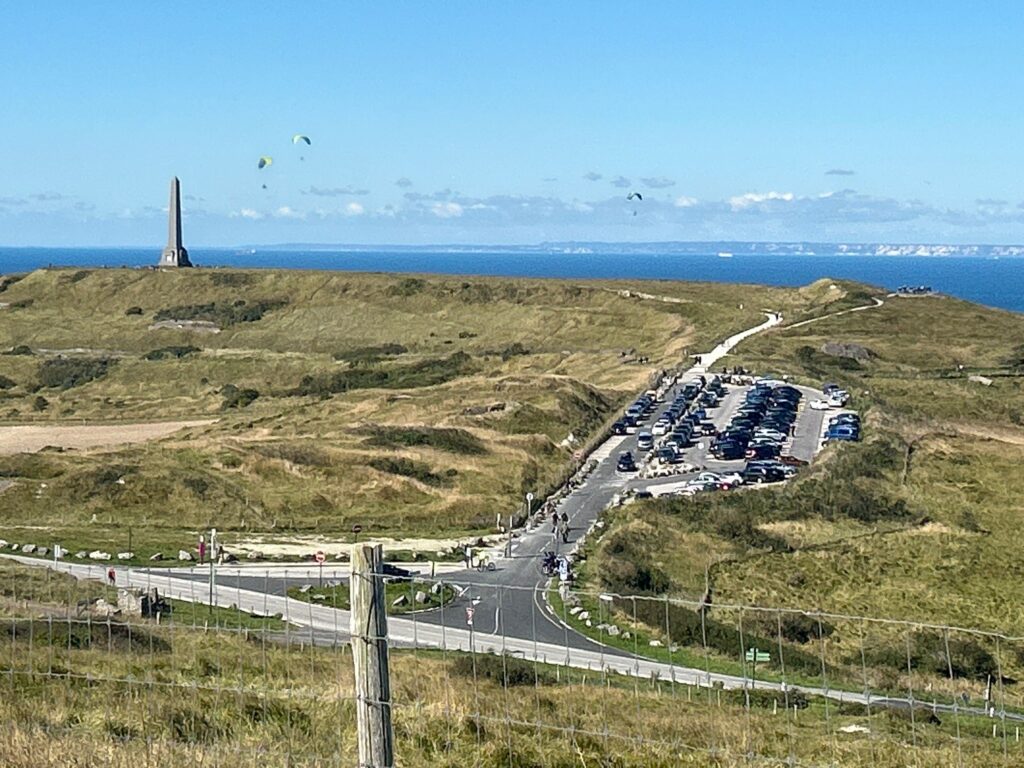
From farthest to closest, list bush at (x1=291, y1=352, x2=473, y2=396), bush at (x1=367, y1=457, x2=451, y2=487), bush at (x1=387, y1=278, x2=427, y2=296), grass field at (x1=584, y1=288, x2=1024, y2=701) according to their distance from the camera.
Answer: bush at (x1=387, y1=278, x2=427, y2=296), bush at (x1=291, y1=352, x2=473, y2=396), bush at (x1=367, y1=457, x2=451, y2=487), grass field at (x1=584, y1=288, x2=1024, y2=701)

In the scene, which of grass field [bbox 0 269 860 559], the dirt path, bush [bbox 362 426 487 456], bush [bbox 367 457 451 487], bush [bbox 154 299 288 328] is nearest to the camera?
grass field [bbox 0 269 860 559]

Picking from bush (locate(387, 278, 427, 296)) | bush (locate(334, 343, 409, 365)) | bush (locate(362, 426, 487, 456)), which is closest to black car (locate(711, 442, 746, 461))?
bush (locate(362, 426, 487, 456))

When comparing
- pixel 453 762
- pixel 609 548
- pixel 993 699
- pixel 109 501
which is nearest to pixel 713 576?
pixel 609 548

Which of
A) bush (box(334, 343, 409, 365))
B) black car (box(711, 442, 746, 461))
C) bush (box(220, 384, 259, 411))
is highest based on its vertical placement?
bush (box(334, 343, 409, 365))

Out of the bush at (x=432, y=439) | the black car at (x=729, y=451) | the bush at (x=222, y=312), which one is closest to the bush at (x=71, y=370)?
the bush at (x=222, y=312)

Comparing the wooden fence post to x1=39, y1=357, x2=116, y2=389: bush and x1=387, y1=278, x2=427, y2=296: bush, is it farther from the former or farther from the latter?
x1=387, y1=278, x2=427, y2=296: bush

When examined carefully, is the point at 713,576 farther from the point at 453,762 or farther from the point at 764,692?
the point at 453,762

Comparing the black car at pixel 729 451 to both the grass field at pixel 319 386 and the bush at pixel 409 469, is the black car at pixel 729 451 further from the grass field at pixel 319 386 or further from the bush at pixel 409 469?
the bush at pixel 409 469
